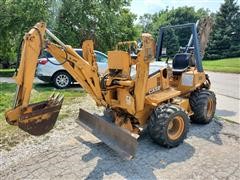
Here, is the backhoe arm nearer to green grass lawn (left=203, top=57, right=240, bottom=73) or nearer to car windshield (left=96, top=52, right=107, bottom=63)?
car windshield (left=96, top=52, right=107, bottom=63)

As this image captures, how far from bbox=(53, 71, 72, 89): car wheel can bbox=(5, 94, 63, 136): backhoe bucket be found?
7.58 m

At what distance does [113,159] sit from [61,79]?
25.5 ft

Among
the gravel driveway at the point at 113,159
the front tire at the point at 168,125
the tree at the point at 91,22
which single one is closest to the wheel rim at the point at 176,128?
the front tire at the point at 168,125

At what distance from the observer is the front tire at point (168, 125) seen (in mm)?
5387

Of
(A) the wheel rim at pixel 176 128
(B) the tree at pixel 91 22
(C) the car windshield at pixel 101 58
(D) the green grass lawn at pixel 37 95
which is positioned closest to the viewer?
(A) the wheel rim at pixel 176 128

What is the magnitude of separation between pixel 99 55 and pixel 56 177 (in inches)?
348

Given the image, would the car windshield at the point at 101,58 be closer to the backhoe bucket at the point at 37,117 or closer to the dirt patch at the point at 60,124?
the dirt patch at the point at 60,124

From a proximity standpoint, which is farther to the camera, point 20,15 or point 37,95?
point 20,15

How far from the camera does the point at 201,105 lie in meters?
6.84

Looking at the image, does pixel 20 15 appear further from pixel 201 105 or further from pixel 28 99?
pixel 28 99

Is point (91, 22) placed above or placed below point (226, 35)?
above

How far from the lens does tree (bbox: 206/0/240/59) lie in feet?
129

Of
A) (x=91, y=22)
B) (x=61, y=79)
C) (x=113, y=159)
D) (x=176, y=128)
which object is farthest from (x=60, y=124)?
(x=91, y=22)

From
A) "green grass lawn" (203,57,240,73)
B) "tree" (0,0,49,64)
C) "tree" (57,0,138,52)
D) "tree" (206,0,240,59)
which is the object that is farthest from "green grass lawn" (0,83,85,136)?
"tree" (206,0,240,59)
